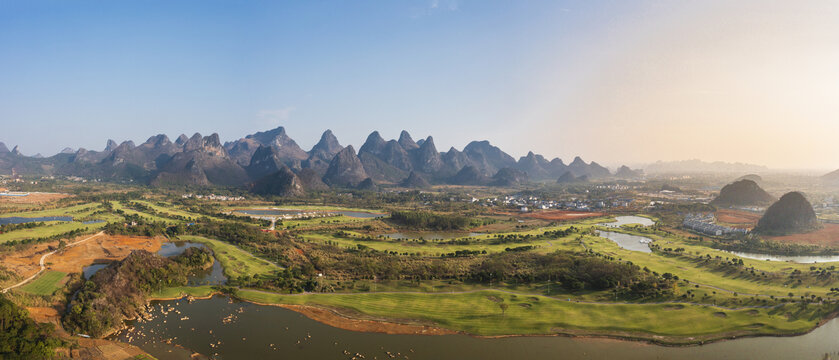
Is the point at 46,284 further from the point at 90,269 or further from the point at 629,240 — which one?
the point at 629,240

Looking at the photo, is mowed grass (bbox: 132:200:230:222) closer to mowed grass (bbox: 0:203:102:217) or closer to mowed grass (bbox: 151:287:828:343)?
mowed grass (bbox: 0:203:102:217)

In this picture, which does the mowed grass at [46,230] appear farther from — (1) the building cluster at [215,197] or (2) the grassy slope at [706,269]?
(2) the grassy slope at [706,269]

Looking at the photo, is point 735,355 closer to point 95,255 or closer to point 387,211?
point 95,255

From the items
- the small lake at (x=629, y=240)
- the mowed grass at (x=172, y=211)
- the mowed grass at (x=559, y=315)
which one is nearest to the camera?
the mowed grass at (x=559, y=315)

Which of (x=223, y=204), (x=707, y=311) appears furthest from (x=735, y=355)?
(x=223, y=204)

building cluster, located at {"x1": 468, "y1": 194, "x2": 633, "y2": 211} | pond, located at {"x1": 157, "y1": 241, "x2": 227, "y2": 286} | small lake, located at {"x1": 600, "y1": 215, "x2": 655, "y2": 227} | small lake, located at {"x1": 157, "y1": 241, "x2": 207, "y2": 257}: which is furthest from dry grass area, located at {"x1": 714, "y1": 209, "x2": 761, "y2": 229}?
small lake, located at {"x1": 157, "y1": 241, "x2": 207, "y2": 257}

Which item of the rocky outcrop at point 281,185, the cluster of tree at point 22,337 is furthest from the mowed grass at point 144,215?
the cluster of tree at point 22,337
